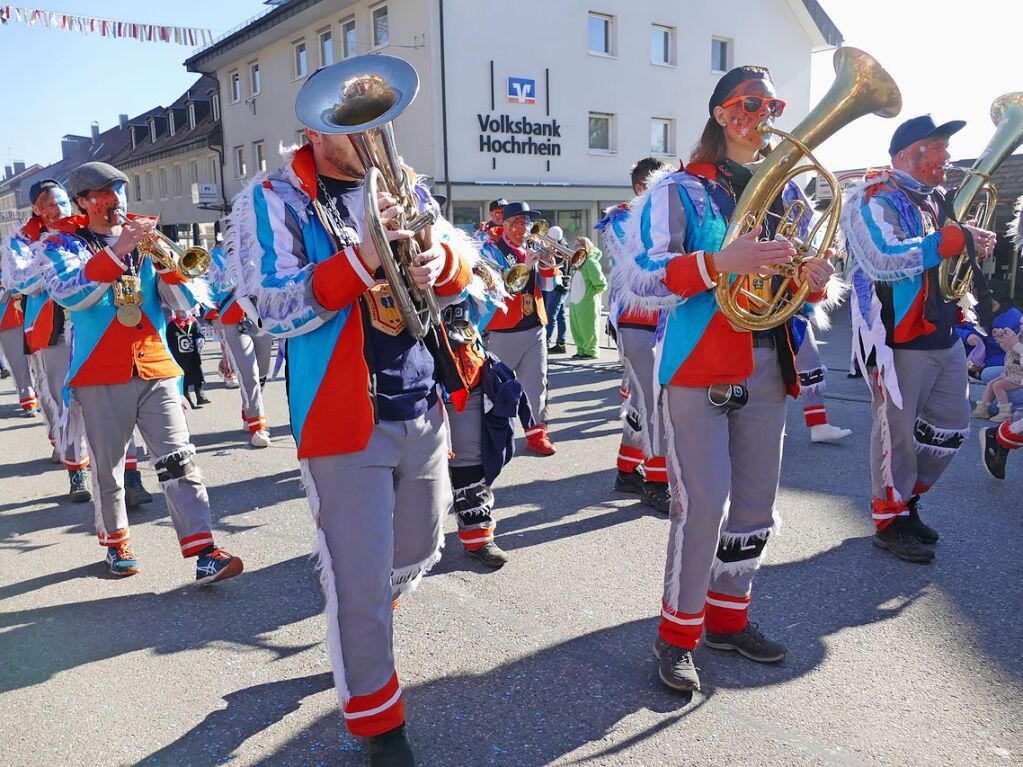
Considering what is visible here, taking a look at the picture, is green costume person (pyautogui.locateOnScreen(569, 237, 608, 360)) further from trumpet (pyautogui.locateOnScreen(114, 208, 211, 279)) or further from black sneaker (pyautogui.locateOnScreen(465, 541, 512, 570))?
trumpet (pyautogui.locateOnScreen(114, 208, 211, 279))

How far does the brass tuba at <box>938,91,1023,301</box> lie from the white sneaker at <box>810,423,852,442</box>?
7.17ft

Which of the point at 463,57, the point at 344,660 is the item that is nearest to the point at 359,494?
the point at 344,660

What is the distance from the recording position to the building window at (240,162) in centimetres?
2836

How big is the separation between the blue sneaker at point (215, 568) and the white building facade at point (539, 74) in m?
16.4

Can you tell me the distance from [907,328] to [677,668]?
86.4 inches

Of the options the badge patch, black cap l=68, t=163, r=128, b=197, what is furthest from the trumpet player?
the badge patch

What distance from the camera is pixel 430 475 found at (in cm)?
260

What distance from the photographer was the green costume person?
37.5 ft

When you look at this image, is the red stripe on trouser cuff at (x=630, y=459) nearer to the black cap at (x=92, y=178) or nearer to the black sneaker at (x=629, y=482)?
the black sneaker at (x=629, y=482)

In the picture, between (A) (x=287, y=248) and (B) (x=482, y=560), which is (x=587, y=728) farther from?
(A) (x=287, y=248)

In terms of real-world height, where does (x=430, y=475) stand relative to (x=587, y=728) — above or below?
above

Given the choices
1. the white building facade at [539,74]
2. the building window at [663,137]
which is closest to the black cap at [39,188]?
the white building facade at [539,74]

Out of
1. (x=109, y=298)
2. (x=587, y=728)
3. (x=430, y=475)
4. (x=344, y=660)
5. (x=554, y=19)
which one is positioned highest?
(x=554, y=19)

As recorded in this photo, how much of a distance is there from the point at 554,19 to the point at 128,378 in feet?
64.9
